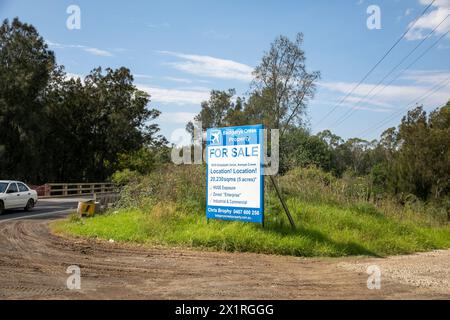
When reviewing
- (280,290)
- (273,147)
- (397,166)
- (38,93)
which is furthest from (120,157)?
(280,290)

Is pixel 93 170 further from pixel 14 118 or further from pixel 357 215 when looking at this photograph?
pixel 357 215

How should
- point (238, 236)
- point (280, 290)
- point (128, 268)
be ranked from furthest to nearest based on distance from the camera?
point (238, 236)
point (128, 268)
point (280, 290)

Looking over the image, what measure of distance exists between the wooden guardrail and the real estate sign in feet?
80.6

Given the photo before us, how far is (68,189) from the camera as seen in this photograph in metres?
41.2

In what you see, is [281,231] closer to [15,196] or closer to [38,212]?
[38,212]

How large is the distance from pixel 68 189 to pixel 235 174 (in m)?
31.5

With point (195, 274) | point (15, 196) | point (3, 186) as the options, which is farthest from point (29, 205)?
point (195, 274)

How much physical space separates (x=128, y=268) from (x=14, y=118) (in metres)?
44.4

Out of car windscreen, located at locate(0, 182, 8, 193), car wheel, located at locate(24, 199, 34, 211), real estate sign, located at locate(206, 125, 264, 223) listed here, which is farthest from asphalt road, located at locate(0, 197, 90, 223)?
real estate sign, located at locate(206, 125, 264, 223)

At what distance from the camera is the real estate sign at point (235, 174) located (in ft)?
41.2

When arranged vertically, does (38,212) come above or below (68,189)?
below

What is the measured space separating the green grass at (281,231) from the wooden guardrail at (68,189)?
23.4m

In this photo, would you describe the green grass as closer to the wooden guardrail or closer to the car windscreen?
the car windscreen
